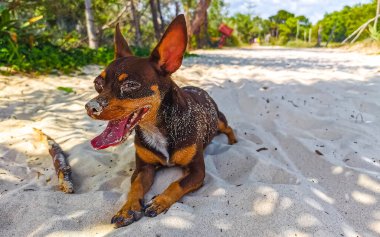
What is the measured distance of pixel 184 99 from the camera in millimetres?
3080

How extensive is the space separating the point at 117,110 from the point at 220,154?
61.9 inches

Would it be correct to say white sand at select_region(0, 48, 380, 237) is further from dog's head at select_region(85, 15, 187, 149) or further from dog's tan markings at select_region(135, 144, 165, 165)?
dog's head at select_region(85, 15, 187, 149)

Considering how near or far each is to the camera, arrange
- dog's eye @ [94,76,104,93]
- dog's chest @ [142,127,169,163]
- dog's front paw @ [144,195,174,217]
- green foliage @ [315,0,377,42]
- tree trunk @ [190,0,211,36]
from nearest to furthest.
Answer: dog's front paw @ [144,195,174,217] < dog's eye @ [94,76,104,93] < dog's chest @ [142,127,169,163] < tree trunk @ [190,0,211,36] < green foliage @ [315,0,377,42]

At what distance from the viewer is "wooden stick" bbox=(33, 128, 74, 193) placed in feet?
9.60

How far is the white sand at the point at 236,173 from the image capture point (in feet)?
7.52

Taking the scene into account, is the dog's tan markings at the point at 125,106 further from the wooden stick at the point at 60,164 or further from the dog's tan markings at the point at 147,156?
the wooden stick at the point at 60,164

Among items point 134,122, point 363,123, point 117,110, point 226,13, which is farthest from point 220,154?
point 226,13

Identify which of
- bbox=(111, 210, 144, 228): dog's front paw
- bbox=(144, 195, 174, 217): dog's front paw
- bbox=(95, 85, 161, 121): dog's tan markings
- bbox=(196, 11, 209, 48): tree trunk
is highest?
bbox=(196, 11, 209, 48): tree trunk

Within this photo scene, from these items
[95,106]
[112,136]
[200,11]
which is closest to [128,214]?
[112,136]

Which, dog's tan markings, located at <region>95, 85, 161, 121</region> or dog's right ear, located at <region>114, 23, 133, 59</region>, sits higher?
dog's right ear, located at <region>114, 23, 133, 59</region>

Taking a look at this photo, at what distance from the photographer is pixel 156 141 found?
290 centimetres

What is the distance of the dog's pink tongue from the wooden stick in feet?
2.11

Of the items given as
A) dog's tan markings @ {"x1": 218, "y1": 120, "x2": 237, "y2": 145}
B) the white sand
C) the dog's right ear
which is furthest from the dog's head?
dog's tan markings @ {"x1": 218, "y1": 120, "x2": 237, "y2": 145}

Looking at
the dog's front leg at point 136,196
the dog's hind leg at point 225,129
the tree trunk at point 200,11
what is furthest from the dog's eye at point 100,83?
the tree trunk at point 200,11
